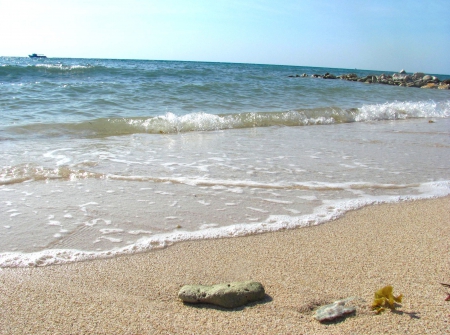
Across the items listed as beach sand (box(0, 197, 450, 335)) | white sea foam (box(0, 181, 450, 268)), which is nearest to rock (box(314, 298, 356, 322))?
beach sand (box(0, 197, 450, 335))

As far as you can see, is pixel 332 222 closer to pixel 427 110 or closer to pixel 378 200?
pixel 378 200

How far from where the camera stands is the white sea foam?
254 centimetres

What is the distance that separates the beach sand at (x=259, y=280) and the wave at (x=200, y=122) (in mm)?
5295

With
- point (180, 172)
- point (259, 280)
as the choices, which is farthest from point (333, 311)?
point (180, 172)

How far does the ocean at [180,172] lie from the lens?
119 inches

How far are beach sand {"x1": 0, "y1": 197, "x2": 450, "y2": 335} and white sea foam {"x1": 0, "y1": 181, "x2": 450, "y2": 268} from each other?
0.09m

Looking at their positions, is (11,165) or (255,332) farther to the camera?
(11,165)

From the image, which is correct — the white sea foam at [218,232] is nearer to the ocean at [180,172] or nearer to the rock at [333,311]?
the ocean at [180,172]

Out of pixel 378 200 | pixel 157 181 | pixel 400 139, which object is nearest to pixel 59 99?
pixel 157 181

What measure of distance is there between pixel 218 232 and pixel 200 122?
19.2 ft

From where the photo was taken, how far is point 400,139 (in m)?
7.46

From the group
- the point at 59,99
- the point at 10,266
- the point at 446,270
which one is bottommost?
the point at 10,266

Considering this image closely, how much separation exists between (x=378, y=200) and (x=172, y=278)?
2.35m

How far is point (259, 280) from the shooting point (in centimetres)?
228
